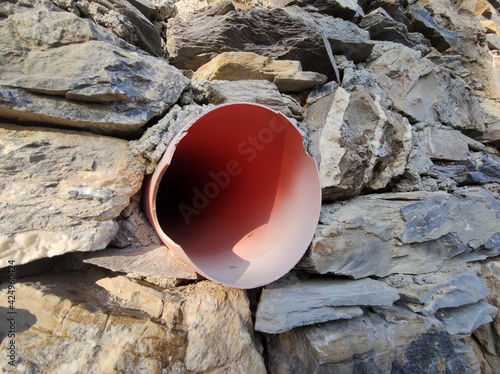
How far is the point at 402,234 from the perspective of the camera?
5.38ft

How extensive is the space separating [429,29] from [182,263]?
11.9 ft

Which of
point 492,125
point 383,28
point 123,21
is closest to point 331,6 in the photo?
point 383,28

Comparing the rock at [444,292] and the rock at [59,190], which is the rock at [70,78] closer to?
the rock at [59,190]

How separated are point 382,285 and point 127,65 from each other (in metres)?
1.76

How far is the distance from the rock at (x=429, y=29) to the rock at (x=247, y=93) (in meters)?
2.44

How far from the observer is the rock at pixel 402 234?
1.48 metres

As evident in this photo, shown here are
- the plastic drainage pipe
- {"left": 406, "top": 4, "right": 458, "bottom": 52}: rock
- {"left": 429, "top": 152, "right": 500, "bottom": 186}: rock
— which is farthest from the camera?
{"left": 406, "top": 4, "right": 458, "bottom": 52}: rock

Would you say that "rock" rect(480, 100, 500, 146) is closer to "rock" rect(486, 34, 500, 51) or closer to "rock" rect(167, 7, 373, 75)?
"rock" rect(486, 34, 500, 51)

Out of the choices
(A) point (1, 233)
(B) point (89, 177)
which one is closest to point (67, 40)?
(B) point (89, 177)

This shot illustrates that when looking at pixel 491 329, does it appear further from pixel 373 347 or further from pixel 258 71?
pixel 258 71

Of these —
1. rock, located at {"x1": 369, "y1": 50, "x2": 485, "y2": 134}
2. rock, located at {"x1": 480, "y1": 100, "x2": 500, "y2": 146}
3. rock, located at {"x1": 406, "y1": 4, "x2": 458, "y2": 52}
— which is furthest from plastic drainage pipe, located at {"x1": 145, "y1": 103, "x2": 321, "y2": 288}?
rock, located at {"x1": 406, "y1": 4, "x2": 458, "y2": 52}

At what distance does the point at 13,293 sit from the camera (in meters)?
1.01

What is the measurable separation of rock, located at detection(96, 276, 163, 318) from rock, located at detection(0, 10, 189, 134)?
721mm

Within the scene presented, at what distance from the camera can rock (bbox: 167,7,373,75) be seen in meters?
1.98
